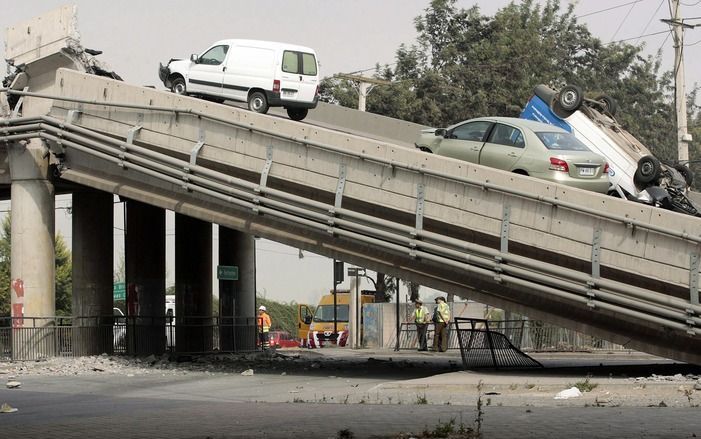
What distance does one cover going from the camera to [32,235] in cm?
2766

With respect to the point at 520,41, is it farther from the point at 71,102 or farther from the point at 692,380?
the point at 692,380

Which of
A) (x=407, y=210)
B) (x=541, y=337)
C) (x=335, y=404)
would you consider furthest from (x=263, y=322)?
(x=335, y=404)

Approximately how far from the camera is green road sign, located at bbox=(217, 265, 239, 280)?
111 feet

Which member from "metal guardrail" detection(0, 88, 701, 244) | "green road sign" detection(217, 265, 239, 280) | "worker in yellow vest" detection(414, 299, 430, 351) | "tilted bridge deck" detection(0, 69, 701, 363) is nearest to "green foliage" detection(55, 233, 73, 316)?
"worker in yellow vest" detection(414, 299, 430, 351)

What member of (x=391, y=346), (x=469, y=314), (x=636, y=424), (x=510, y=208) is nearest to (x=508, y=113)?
(x=469, y=314)

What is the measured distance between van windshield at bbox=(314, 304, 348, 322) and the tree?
1982 centimetres

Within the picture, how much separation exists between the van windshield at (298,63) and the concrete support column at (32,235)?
240 inches

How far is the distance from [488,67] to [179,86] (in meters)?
30.6

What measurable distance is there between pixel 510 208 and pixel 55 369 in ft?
34.7

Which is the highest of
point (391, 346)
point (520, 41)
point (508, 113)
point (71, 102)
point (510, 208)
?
point (520, 41)

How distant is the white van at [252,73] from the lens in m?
28.1

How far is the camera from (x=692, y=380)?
17469 mm

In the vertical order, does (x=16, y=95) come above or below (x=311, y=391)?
above

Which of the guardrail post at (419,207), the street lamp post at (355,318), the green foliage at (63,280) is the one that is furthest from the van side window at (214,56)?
the green foliage at (63,280)
